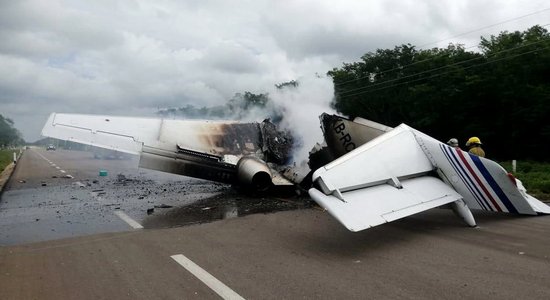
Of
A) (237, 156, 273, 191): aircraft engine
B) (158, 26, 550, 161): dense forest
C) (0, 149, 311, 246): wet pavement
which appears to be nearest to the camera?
(0, 149, 311, 246): wet pavement

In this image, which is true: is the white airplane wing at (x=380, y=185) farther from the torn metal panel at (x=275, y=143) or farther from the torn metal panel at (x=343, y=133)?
the torn metal panel at (x=275, y=143)

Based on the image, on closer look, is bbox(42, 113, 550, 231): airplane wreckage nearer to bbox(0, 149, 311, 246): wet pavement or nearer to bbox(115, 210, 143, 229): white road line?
bbox(0, 149, 311, 246): wet pavement

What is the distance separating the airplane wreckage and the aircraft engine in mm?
27

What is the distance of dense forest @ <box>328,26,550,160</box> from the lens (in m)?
24.6

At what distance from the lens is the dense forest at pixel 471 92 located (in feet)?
80.6

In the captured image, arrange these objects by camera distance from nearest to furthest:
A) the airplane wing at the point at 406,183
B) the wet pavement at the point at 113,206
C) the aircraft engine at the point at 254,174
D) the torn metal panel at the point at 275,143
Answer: the airplane wing at the point at 406,183 < the wet pavement at the point at 113,206 < the aircraft engine at the point at 254,174 < the torn metal panel at the point at 275,143

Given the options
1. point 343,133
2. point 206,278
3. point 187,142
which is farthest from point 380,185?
point 187,142

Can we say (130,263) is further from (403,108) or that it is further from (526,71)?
(403,108)

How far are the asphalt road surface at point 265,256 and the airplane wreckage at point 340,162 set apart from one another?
560 millimetres

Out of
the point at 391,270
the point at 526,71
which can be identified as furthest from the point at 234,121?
the point at 526,71

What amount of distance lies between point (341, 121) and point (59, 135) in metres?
8.00

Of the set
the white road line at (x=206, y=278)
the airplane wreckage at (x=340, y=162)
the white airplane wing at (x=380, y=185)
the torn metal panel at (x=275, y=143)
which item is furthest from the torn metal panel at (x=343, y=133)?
the white road line at (x=206, y=278)

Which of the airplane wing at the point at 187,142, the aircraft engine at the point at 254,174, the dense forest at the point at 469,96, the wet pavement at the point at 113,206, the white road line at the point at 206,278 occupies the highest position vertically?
the dense forest at the point at 469,96

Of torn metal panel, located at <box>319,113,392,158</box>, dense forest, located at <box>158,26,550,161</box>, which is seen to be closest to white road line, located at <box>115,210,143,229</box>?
torn metal panel, located at <box>319,113,392,158</box>
